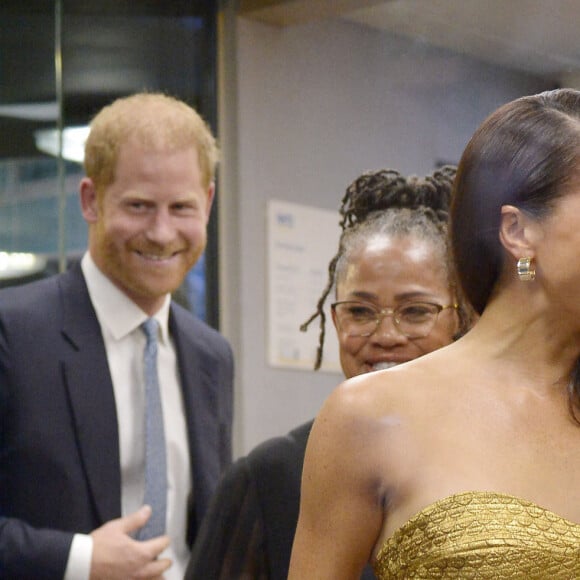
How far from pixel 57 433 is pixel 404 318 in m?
0.76

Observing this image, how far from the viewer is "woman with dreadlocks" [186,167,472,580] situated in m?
1.83

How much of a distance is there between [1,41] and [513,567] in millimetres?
2764

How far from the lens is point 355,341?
1.87 meters

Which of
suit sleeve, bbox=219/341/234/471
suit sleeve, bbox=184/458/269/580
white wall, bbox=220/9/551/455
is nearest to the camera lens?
suit sleeve, bbox=184/458/269/580

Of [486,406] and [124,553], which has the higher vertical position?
[486,406]

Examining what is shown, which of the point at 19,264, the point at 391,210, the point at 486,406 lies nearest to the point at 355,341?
the point at 391,210

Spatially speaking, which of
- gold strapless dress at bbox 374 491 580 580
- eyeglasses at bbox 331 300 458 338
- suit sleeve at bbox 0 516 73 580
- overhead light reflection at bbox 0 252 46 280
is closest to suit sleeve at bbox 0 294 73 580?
suit sleeve at bbox 0 516 73 580

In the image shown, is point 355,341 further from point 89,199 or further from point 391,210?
point 89,199

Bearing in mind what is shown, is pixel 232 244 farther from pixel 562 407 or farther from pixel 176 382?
pixel 562 407

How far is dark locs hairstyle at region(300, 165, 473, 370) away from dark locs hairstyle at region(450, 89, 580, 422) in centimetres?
52

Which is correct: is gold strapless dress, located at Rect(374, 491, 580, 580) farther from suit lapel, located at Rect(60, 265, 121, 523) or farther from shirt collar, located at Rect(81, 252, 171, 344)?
shirt collar, located at Rect(81, 252, 171, 344)

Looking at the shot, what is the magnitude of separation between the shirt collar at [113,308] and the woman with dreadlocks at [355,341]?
1.94 ft

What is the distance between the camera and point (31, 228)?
12.0ft

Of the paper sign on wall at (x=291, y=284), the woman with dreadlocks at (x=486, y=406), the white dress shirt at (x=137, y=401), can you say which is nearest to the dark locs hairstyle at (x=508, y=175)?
the woman with dreadlocks at (x=486, y=406)
